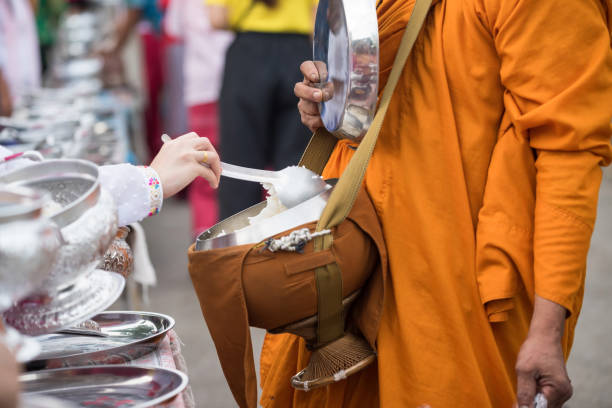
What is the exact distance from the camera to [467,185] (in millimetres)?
1257

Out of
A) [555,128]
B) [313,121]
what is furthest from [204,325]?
[555,128]

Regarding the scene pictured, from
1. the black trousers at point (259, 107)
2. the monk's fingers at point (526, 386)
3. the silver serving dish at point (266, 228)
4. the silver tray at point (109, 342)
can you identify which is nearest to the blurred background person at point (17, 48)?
the black trousers at point (259, 107)

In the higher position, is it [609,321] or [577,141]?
[577,141]

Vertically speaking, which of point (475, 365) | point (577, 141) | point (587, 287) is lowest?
point (587, 287)

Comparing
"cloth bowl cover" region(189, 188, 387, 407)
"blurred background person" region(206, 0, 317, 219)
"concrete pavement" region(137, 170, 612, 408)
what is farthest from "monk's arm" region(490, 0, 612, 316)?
"blurred background person" region(206, 0, 317, 219)

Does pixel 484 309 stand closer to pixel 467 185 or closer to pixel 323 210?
pixel 467 185

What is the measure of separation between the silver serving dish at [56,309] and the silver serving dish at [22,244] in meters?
0.09

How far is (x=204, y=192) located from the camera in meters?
4.19

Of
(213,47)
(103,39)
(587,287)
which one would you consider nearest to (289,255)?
(587,287)

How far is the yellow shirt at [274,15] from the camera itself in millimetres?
3299

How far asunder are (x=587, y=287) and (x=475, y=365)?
270cm

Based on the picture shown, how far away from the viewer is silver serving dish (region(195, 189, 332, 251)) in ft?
3.67

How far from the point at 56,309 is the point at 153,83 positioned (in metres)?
5.46

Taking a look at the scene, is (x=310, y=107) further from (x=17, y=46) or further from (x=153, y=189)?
(x=17, y=46)
